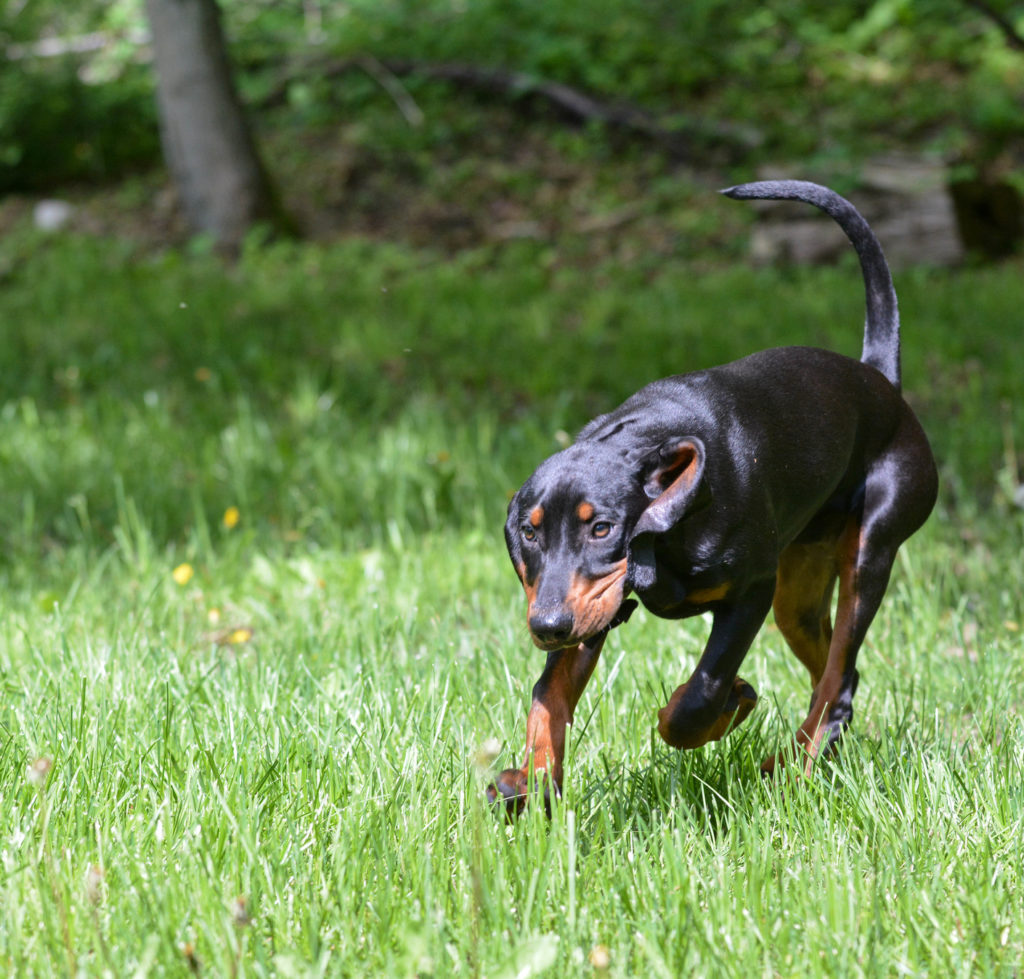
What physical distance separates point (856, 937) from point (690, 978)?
290 millimetres

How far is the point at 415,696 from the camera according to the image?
9.45 feet

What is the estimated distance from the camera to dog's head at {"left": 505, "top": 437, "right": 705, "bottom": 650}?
2.11 metres

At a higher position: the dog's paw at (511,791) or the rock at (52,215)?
the dog's paw at (511,791)

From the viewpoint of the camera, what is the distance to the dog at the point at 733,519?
2172mm

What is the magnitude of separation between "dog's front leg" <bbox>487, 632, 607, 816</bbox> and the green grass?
0.08 m

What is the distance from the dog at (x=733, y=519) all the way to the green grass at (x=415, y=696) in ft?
0.66

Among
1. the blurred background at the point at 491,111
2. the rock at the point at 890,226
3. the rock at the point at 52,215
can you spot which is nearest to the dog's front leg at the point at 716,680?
the rock at the point at 890,226

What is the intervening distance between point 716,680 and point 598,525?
1.46 ft

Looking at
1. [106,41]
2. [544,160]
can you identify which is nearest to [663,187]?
[544,160]

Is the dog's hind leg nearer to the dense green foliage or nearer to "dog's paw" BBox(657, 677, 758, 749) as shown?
"dog's paw" BBox(657, 677, 758, 749)

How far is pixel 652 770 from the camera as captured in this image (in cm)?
265

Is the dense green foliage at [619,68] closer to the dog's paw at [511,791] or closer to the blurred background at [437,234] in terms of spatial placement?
the blurred background at [437,234]

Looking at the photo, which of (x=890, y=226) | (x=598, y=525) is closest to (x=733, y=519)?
(x=598, y=525)

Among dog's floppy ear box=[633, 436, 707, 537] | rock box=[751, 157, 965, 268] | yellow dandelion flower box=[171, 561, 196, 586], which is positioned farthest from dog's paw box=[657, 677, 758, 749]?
rock box=[751, 157, 965, 268]
